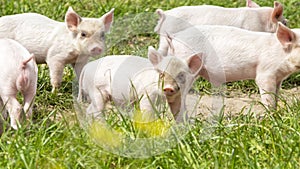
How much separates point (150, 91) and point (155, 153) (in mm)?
375

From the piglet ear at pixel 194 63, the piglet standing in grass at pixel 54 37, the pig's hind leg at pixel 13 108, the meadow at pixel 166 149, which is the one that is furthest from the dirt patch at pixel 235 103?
the pig's hind leg at pixel 13 108

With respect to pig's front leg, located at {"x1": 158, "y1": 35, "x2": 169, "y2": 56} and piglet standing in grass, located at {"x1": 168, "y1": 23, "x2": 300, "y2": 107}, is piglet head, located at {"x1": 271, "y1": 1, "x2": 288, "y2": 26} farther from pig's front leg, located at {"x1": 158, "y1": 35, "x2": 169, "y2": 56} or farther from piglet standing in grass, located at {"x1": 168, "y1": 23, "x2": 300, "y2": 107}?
pig's front leg, located at {"x1": 158, "y1": 35, "x2": 169, "y2": 56}

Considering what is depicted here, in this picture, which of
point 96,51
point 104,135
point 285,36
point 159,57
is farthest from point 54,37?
point 159,57

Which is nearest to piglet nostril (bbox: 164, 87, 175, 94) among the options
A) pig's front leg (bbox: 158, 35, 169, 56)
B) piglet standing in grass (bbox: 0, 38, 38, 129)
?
pig's front leg (bbox: 158, 35, 169, 56)

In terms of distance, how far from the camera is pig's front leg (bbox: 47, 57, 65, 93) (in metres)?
6.22

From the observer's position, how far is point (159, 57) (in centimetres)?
445

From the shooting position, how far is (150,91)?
4535 mm

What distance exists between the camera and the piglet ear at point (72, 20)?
6.06 meters

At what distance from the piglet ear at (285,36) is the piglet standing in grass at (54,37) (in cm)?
129

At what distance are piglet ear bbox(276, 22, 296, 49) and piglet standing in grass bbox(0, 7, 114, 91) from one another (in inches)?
50.9

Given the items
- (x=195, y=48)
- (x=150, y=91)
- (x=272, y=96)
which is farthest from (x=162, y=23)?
(x=272, y=96)

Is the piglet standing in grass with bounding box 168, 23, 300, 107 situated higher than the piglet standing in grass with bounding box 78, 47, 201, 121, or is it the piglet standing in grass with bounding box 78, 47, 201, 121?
the piglet standing in grass with bounding box 78, 47, 201, 121

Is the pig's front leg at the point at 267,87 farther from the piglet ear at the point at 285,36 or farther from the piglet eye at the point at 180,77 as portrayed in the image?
the piglet eye at the point at 180,77

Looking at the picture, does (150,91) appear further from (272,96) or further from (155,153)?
(272,96)
